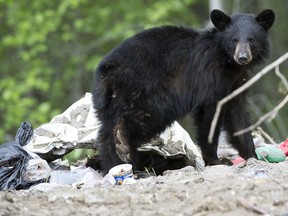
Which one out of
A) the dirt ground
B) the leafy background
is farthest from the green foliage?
the dirt ground

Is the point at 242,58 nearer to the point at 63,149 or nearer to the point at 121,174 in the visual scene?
the point at 121,174

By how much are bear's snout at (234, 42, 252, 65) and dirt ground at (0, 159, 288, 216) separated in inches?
64.1

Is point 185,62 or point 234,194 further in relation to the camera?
point 185,62

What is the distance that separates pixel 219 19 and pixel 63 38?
46.1 feet

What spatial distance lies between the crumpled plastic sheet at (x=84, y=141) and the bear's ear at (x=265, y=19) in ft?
4.68

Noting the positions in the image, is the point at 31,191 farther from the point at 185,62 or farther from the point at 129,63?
the point at 185,62

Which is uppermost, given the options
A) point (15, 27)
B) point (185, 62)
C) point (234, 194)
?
point (15, 27)

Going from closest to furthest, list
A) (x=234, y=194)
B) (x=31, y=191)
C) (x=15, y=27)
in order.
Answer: (x=234, y=194)
(x=31, y=191)
(x=15, y=27)

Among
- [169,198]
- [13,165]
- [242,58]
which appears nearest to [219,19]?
[242,58]

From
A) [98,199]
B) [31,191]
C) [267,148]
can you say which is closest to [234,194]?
[98,199]

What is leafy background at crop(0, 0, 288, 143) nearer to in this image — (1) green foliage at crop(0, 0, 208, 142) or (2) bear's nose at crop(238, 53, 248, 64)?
(1) green foliage at crop(0, 0, 208, 142)

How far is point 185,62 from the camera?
7.82 meters

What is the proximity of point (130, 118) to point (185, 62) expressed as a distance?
860 millimetres

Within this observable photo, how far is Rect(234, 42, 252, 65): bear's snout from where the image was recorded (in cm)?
741
